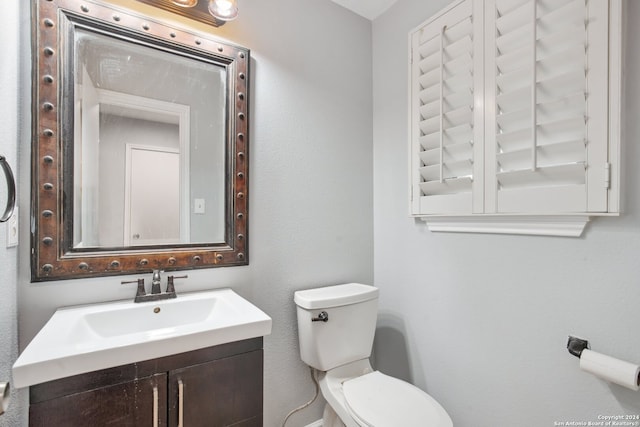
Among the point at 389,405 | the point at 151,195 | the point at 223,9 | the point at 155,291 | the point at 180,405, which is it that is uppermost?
the point at 223,9

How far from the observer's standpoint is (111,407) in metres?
0.79

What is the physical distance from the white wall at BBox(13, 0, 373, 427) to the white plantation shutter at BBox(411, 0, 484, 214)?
0.38 m

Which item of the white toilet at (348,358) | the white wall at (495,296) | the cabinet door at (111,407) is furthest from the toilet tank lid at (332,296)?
the cabinet door at (111,407)

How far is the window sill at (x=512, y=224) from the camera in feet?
3.38

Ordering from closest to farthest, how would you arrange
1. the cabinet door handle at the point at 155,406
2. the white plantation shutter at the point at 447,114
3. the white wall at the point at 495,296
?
1. the cabinet door handle at the point at 155,406
2. the white wall at the point at 495,296
3. the white plantation shutter at the point at 447,114

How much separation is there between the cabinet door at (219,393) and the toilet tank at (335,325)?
45 centimetres

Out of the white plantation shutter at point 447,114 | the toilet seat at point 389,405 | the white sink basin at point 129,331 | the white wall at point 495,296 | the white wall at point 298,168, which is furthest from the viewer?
the white wall at point 298,168

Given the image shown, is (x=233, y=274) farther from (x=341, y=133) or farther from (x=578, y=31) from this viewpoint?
(x=578, y=31)

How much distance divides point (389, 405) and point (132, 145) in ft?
4.82

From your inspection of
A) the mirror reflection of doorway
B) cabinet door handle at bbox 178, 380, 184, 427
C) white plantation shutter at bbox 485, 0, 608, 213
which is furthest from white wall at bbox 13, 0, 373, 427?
white plantation shutter at bbox 485, 0, 608, 213

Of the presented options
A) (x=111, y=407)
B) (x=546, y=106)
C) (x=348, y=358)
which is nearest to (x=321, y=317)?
(x=348, y=358)

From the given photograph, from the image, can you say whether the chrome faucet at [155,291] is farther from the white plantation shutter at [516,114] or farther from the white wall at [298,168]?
the white plantation shutter at [516,114]

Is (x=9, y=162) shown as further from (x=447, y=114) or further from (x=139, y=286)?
(x=447, y=114)

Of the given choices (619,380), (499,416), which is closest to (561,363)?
(619,380)
